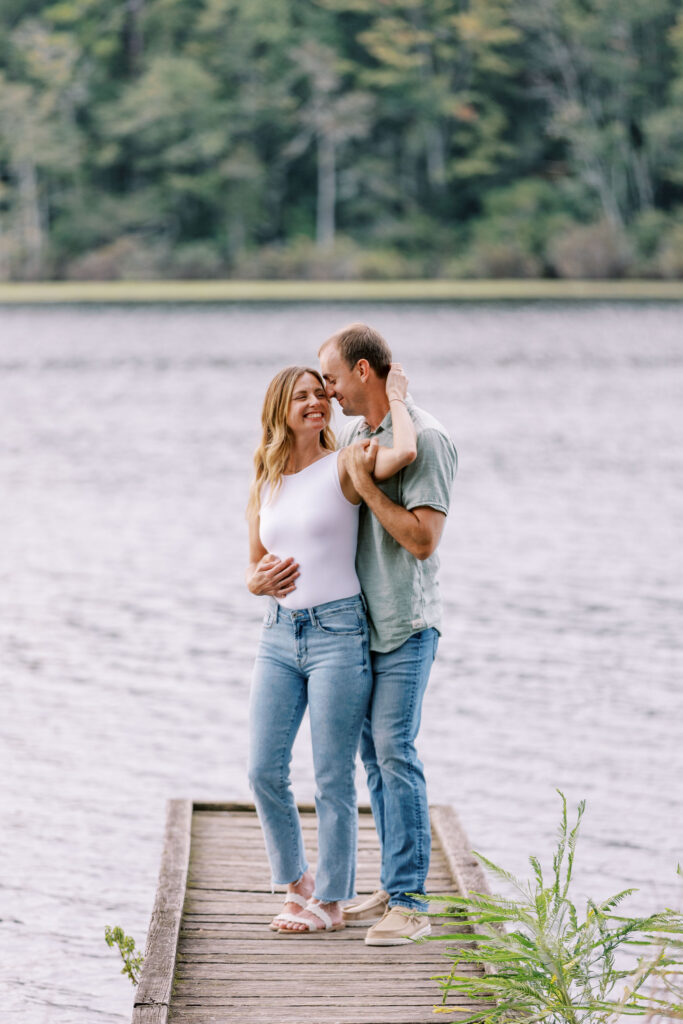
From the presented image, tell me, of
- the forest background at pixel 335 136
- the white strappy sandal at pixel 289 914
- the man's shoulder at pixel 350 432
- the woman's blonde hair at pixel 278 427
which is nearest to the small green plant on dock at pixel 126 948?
the white strappy sandal at pixel 289 914

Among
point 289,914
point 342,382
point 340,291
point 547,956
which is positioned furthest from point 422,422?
point 340,291

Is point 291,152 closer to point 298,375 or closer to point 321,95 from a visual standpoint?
point 321,95

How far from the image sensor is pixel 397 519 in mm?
3895

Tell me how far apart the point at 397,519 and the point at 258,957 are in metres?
1.36

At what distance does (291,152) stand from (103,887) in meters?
64.5

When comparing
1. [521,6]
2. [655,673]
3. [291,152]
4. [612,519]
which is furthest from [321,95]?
[655,673]

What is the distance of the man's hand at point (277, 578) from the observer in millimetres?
4043

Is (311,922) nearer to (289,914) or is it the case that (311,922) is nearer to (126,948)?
(289,914)

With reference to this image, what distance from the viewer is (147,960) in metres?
3.98

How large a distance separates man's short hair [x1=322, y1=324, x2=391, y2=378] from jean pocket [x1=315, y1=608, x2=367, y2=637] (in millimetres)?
692

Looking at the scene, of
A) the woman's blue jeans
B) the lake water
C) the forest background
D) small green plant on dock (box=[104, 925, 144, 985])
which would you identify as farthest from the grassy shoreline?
the woman's blue jeans

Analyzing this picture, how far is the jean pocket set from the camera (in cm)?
404

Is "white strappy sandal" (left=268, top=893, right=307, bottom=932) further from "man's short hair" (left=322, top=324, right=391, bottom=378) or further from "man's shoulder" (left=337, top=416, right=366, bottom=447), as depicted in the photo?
"man's short hair" (left=322, top=324, right=391, bottom=378)

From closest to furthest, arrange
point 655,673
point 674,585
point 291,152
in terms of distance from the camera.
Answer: point 655,673 → point 674,585 → point 291,152
